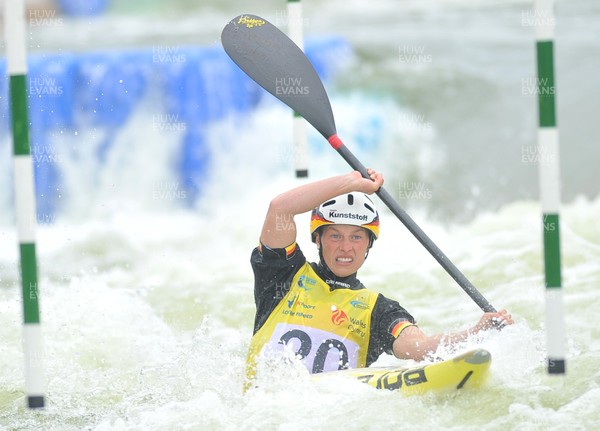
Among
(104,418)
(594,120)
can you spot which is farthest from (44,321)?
(594,120)

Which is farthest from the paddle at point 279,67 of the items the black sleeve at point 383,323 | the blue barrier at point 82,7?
the blue barrier at point 82,7

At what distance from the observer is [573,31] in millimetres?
15102

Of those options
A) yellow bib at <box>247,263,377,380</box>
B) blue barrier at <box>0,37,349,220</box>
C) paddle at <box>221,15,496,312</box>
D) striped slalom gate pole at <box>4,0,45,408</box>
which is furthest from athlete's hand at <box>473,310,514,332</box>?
blue barrier at <box>0,37,349,220</box>

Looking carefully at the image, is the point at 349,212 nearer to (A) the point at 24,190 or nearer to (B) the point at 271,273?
(B) the point at 271,273

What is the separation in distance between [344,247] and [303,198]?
13.4 inches

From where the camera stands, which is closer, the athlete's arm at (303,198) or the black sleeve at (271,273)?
the athlete's arm at (303,198)

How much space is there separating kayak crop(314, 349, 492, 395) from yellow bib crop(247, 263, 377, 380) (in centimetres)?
15

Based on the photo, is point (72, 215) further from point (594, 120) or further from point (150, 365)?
point (594, 120)

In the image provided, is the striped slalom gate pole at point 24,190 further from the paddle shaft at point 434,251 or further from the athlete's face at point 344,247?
the paddle shaft at point 434,251

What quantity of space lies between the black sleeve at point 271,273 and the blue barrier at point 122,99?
619 centimetres

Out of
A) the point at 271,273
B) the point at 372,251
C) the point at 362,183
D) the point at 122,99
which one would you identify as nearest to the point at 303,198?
the point at 362,183

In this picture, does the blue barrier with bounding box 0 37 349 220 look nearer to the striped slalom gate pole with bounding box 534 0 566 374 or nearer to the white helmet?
the white helmet

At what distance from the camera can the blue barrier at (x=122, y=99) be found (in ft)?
36.0

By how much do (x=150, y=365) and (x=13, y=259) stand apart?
3945 mm
